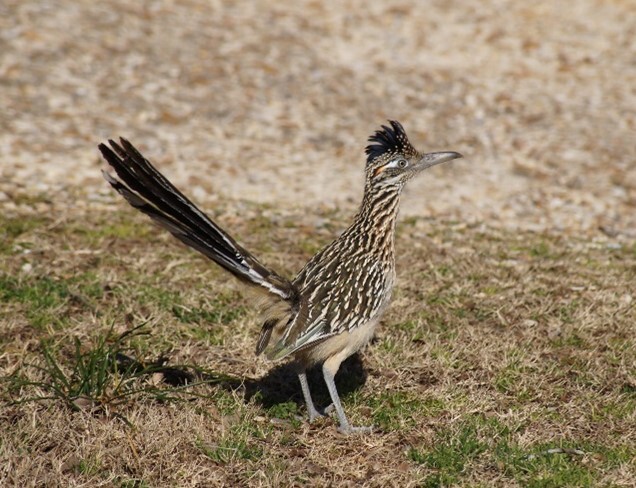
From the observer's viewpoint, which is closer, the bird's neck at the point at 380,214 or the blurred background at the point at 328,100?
the bird's neck at the point at 380,214

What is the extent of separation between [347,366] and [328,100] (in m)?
7.52

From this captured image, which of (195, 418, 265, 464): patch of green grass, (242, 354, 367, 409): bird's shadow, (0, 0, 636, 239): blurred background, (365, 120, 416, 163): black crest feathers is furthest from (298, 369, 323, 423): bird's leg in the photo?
(0, 0, 636, 239): blurred background

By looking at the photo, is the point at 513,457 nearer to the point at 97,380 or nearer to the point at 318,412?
the point at 318,412

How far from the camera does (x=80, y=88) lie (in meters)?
13.4

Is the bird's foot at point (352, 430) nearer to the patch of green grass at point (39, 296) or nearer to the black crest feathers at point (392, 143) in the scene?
the black crest feathers at point (392, 143)

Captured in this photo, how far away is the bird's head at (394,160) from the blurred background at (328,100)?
4.16 metres

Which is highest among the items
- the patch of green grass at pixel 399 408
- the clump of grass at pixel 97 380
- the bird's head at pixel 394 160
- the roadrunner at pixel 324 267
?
the bird's head at pixel 394 160

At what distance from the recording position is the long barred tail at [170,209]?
17.7ft

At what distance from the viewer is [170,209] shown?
5.61 meters

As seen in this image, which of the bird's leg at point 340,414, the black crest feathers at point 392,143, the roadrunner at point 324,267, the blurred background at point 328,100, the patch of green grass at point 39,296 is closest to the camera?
the roadrunner at point 324,267

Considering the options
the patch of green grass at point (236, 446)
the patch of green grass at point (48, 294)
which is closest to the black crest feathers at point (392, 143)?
the patch of green grass at point (236, 446)

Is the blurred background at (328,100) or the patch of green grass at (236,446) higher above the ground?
the blurred background at (328,100)

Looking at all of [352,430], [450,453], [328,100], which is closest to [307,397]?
[352,430]

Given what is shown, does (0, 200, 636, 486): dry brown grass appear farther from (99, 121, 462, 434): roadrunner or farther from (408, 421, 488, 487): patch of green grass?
(99, 121, 462, 434): roadrunner
